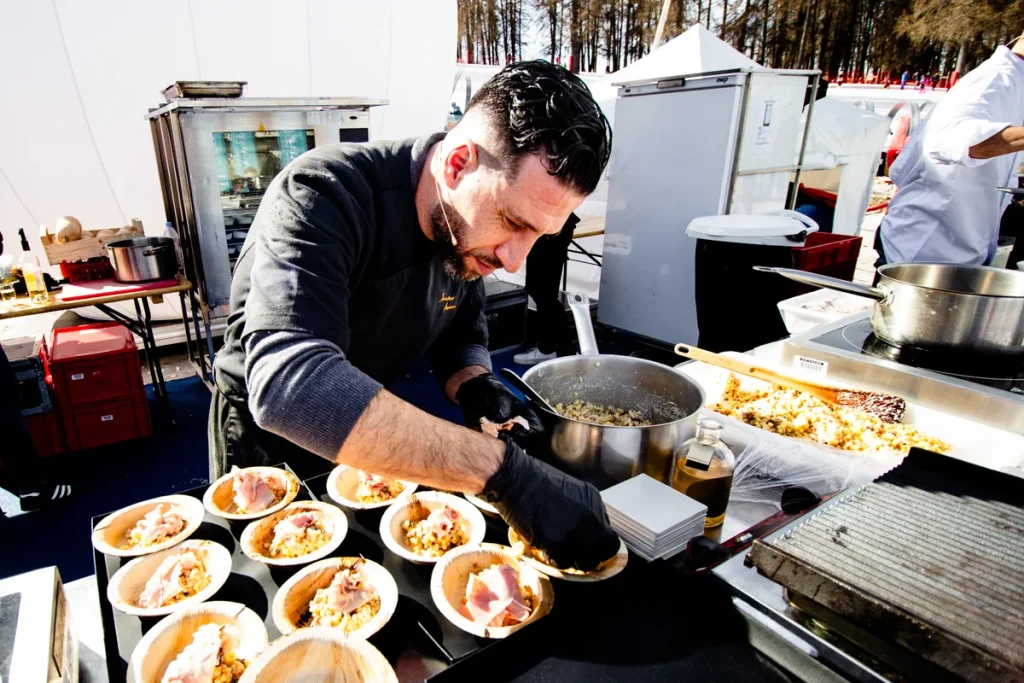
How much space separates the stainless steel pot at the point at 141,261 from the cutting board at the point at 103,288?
0.04 m

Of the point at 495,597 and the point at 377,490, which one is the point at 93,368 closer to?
the point at 377,490

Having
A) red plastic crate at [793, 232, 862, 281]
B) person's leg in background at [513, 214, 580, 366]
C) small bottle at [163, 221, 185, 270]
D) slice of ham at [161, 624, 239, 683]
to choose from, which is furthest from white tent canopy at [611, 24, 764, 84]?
slice of ham at [161, 624, 239, 683]

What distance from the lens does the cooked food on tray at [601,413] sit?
57.4 inches

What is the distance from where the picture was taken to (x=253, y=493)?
131cm

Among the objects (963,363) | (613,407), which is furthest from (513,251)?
(963,363)

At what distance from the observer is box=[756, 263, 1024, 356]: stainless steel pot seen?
145 centimetres

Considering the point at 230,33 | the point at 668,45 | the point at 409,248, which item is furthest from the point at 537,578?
the point at 668,45

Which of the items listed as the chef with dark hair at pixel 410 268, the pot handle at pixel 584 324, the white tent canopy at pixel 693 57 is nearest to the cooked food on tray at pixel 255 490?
the chef with dark hair at pixel 410 268

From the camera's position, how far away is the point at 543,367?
1.50 meters

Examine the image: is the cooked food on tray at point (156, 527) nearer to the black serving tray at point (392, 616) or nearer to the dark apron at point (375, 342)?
the black serving tray at point (392, 616)

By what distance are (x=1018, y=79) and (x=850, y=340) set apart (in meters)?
2.13

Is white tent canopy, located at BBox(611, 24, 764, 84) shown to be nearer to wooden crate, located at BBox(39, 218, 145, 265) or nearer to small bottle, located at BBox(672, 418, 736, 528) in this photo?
wooden crate, located at BBox(39, 218, 145, 265)

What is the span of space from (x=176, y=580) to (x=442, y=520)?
518mm

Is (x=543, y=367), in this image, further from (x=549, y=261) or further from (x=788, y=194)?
(x=788, y=194)
